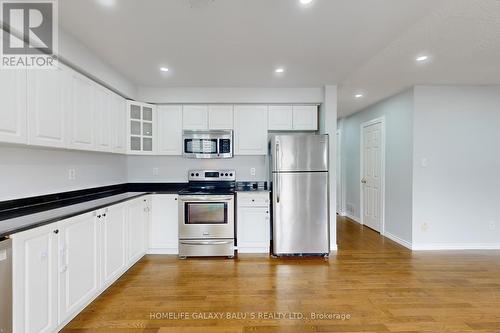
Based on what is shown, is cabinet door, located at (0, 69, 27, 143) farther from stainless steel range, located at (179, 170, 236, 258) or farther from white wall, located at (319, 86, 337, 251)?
white wall, located at (319, 86, 337, 251)

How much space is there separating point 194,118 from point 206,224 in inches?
65.2

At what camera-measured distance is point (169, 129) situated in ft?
13.0

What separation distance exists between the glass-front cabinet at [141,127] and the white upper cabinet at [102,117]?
1.55 ft

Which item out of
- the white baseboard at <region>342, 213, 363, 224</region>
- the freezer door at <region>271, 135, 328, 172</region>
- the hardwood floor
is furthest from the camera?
the white baseboard at <region>342, 213, 363, 224</region>

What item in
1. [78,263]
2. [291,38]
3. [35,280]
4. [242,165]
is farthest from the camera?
[242,165]

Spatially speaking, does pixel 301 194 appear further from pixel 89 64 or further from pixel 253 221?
pixel 89 64

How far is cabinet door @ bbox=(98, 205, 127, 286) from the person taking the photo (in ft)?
8.16

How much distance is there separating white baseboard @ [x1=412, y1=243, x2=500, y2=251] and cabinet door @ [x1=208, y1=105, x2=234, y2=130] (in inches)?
134

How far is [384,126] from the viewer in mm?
4621

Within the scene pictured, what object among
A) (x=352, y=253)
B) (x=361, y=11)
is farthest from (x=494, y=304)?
(x=361, y=11)

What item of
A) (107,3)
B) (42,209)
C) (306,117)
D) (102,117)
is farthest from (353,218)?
(107,3)

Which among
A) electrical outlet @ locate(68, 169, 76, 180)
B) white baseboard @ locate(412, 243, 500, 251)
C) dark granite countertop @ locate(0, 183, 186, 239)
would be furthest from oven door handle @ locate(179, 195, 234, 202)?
white baseboard @ locate(412, 243, 500, 251)

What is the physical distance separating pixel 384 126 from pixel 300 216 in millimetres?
2531

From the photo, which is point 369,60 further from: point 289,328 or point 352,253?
point 289,328
